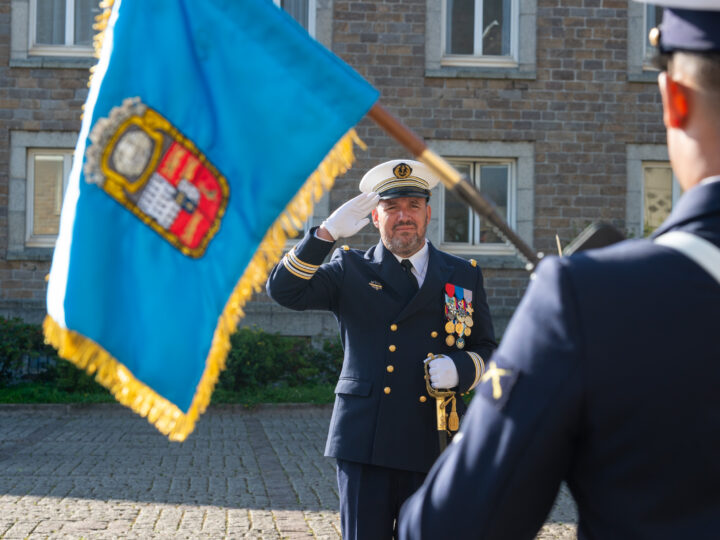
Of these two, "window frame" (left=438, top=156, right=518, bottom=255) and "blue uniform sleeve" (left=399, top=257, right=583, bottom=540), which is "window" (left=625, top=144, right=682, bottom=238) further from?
"blue uniform sleeve" (left=399, top=257, right=583, bottom=540)

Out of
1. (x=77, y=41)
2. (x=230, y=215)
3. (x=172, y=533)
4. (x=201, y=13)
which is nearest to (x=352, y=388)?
(x=230, y=215)

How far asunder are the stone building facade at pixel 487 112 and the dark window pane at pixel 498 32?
0.08 ft

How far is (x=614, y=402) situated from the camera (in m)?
1.30

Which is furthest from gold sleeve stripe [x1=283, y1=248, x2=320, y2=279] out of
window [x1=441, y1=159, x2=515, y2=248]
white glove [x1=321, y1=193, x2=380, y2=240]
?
window [x1=441, y1=159, x2=515, y2=248]

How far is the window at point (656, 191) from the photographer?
16031 mm

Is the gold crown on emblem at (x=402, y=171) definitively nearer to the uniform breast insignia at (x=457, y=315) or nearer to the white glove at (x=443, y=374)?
the uniform breast insignia at (x=457, y=315)

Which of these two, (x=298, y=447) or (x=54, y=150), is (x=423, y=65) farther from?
(x=298, y=447)

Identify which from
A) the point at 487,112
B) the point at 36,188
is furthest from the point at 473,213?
the point at 36,188

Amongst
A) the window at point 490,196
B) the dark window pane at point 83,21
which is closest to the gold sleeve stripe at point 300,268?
the window at point 490,196

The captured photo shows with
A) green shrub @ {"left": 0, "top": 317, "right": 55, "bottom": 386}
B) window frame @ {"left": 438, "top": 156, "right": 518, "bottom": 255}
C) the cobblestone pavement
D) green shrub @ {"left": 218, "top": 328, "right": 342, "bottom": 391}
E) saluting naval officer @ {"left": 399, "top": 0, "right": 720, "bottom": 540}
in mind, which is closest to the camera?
saluting naval officer @ {"left": 399, "top": 0, "right": 720, "bottom": 540}

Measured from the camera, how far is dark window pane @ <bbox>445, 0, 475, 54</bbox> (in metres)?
16.0

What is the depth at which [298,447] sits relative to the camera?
9.91m

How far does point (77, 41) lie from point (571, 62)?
810 cm

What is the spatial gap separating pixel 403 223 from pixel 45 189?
12.4 m
